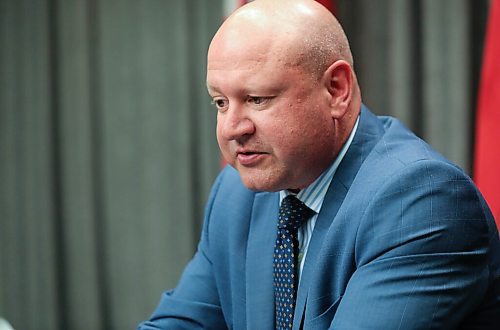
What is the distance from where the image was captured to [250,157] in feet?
5.75

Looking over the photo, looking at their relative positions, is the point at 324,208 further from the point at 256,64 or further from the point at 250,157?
the point at 256,64

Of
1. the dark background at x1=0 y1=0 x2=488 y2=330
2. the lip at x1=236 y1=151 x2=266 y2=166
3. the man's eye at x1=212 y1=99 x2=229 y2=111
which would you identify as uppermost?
the man's eye at x1=212 y1=99 x2=229 y2=111

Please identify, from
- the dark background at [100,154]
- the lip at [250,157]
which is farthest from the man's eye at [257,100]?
the dark background at [100,154]

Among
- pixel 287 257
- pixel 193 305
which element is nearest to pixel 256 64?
pixel 287 257

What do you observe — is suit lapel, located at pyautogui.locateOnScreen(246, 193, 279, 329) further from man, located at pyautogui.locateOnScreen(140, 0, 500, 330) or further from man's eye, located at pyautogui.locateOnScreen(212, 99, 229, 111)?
man's eye, located at pyautogui.locateOnScreen(212, 99, 229, 111)

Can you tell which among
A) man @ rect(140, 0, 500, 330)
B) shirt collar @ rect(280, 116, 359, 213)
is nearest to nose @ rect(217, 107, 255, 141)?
man @ rect(140, 0, 500, 330)

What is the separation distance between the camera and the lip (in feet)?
5.74

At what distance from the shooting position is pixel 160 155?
4746 millimetres

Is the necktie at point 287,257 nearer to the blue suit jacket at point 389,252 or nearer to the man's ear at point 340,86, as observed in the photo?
the blue suit jacket at point 389,252

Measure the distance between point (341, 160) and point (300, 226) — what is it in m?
0.18

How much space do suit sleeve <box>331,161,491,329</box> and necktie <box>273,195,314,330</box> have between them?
0.75 ft

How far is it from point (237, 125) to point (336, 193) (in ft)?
0.89

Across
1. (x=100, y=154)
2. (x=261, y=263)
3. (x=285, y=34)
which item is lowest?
(x=100, y=154)

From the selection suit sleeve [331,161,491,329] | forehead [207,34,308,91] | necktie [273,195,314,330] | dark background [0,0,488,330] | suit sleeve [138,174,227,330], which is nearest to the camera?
suit sleeve [331,161,491,329]
